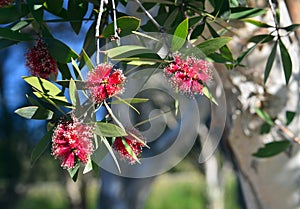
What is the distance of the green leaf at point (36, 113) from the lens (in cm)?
57

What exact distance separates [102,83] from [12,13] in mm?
192

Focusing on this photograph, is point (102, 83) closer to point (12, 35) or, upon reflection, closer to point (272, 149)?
point (12, 35)

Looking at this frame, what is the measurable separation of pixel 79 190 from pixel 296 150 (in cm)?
537

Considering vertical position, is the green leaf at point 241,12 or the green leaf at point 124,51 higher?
the green leaf at point 124,51

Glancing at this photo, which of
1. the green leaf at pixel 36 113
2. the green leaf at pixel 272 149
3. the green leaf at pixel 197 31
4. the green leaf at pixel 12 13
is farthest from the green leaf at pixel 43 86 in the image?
the green leaf at pixel 272 149

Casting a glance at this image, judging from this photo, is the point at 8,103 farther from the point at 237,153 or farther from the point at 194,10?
the point at 194,10

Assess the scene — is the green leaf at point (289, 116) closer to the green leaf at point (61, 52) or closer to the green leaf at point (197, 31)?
the green leaf at point (197, 31)

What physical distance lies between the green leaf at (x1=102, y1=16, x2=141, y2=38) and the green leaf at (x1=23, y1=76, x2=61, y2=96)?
8cm

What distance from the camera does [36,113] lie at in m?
0.58

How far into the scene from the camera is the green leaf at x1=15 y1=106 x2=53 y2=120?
0.57 metres

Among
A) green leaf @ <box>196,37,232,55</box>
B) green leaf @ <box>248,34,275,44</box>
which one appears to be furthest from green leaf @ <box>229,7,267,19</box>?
green leaf @ <box>196,37,232,55</box>

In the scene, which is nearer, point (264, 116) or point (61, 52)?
point (61, 52)

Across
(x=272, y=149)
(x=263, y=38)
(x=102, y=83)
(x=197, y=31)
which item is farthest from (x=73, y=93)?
(x=272, y=149)

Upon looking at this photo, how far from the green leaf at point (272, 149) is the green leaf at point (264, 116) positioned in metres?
0.05
